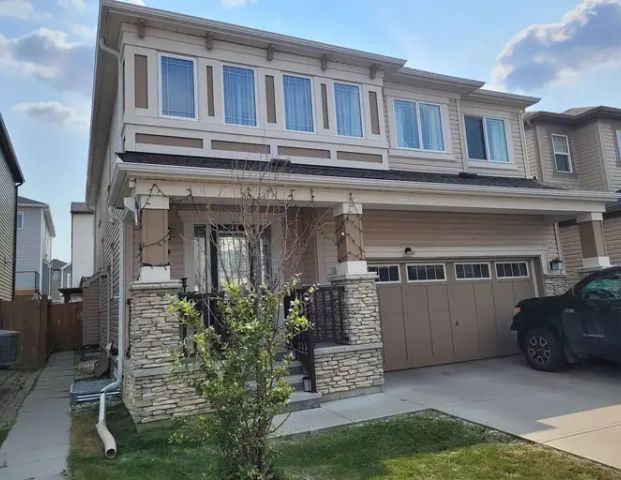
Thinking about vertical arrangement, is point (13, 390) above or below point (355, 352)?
below

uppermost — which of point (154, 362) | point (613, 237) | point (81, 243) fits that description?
point (81, 243)

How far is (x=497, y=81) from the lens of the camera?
12.8 metres

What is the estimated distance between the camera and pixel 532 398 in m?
6.96

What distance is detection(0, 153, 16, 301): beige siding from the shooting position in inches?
619

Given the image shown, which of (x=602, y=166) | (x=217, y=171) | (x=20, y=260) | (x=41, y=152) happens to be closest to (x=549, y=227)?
(x=602, y=166)

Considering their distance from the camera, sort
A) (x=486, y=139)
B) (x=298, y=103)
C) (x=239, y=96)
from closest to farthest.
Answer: (x=239, y=96)
(x=298, y=103)
(x=486, y=139)

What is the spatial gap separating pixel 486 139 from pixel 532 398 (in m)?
7.30

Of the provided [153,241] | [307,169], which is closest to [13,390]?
[153,241]

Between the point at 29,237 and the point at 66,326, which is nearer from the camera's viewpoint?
the point at 66,326

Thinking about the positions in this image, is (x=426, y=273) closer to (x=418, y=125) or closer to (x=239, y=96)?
(x=418, y=125)

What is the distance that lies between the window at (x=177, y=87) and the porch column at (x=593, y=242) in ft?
29.7

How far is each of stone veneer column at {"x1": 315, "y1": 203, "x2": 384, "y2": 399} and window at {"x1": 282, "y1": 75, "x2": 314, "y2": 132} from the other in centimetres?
237

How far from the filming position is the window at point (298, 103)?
953 centimetres

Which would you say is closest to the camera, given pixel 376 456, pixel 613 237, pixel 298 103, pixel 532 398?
pixel 376 456
